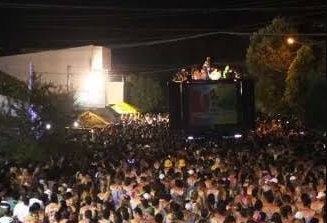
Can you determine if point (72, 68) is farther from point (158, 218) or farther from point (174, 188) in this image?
point (158, 218)

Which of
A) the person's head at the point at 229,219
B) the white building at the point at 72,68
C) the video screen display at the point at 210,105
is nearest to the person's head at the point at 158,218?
the person's head at the point at 229,219

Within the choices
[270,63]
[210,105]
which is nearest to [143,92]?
[270,63]

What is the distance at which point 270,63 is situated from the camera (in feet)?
132

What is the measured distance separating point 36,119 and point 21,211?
12632mm

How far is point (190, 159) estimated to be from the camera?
737 inches

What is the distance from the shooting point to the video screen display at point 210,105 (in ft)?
104

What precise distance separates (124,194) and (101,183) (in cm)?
164

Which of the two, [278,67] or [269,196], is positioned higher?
[278,67]

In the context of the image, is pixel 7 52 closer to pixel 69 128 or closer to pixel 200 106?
pixel 200 106

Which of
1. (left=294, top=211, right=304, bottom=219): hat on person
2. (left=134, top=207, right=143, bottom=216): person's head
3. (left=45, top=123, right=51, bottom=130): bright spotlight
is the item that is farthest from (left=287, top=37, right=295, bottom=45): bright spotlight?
(left=294, top=211, right=304, bottom=219): hat on person

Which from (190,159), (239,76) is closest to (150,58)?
(239,76)

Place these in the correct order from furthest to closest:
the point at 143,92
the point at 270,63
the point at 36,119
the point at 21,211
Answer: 1. the point at 143,92
2. the point at 270,63
3. the point at 36,119
4. the point at 21,211

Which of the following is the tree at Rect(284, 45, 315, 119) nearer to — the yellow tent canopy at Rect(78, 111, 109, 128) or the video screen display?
the video screen display

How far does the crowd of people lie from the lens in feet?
35.8
